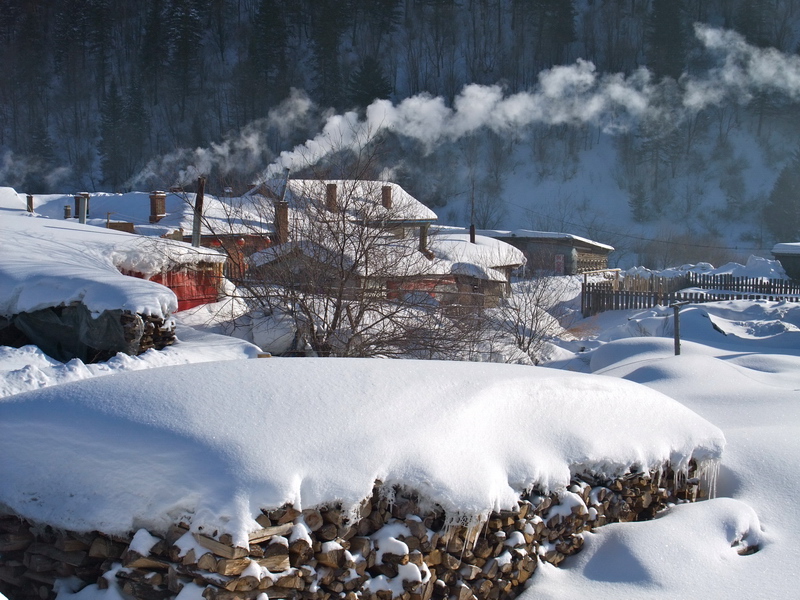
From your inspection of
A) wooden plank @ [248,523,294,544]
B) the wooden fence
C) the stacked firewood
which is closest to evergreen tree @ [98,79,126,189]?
the wooden fence

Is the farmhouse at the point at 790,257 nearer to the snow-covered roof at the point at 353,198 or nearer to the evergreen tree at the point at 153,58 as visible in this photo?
the snow-covered roof at the point at 353,198

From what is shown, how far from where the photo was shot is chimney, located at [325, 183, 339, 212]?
15984mm

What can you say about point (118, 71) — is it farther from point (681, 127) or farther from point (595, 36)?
point (681, 127)

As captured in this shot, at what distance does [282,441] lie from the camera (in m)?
4.66

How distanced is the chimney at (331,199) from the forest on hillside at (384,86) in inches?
1826

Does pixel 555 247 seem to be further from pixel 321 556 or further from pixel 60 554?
pixel 60 554

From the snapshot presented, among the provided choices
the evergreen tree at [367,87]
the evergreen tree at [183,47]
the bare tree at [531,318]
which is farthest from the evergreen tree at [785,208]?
the evergreen tree at [183,47]

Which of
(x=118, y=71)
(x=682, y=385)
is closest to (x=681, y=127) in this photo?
(x=118, y=71)

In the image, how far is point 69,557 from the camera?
4.54 metres

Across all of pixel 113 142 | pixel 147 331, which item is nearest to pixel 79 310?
pixel 147 331

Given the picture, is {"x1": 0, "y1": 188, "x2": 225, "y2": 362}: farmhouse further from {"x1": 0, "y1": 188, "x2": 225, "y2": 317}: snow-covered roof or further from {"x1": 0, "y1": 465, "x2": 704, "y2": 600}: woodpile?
{"x1": 0, "y1": 465, "x2": 704, "y2": 600}: woodpile

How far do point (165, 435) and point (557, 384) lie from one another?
3068 mm

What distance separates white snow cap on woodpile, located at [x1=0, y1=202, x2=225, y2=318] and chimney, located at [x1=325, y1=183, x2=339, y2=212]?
361 cm

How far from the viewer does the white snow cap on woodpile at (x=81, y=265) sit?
14.0 m
